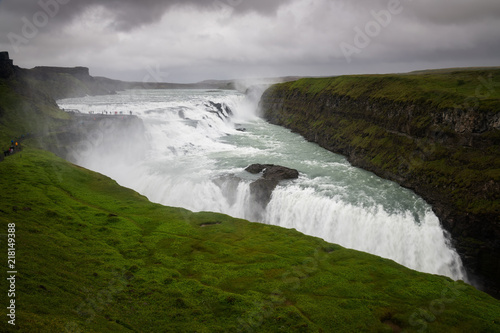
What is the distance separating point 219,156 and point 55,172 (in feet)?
81.0

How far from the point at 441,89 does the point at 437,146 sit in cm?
1000

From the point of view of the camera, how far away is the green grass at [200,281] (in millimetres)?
13492

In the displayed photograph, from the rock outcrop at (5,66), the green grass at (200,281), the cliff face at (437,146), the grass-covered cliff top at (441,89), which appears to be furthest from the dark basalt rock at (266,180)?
the rock outcrop at (5,66)

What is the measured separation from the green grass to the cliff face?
1434cm

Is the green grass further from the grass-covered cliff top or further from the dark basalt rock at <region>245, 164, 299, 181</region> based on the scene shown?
the grass-covered cliff top

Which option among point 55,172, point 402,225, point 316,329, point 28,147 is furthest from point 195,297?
point 28,147

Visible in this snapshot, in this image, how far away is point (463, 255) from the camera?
2834cm

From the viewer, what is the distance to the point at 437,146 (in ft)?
127

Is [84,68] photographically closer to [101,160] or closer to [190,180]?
[101,160]

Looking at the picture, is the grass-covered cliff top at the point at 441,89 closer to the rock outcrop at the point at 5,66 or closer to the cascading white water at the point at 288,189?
the cascading white water at the point at 288,189

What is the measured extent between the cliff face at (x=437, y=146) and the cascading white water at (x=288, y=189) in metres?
1.86

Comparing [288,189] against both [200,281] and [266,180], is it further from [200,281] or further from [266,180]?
[200,281]

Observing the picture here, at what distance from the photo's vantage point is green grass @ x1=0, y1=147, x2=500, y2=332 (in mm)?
13492

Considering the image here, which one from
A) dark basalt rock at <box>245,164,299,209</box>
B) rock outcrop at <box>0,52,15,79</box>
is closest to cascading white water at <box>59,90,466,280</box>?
dark basalt rock at <box>245,164,299,209</box>
